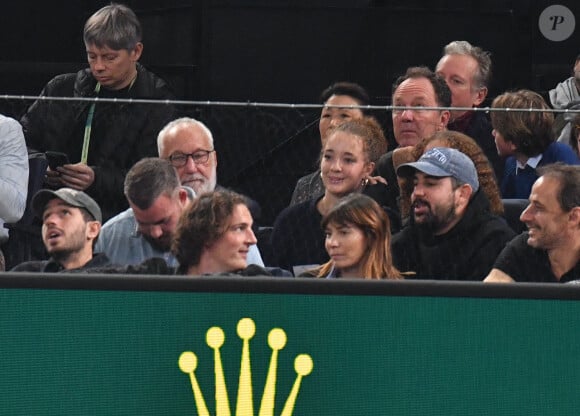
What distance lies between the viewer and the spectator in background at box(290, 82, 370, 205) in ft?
26.1

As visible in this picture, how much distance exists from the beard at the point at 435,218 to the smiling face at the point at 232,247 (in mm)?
898

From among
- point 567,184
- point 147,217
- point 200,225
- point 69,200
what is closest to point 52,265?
point 69,200

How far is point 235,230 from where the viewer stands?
6570 mm

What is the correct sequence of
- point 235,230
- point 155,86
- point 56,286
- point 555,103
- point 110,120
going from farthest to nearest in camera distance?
1. point 555,103
2. point 155,86
3. point 110,120
4. point 235,230
5. point 56,286

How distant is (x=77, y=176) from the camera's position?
7.91 meters

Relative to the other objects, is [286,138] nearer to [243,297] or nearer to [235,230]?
[235,230]

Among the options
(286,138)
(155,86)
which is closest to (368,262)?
(286,138)

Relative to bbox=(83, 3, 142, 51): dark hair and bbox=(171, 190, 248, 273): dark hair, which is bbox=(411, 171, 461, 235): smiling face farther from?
bbox=(83, 3, 142, 51): dark hair

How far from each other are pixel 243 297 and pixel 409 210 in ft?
7.58

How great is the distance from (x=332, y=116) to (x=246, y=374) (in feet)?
10.2

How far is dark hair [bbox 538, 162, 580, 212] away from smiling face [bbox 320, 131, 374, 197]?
1032 millimetres

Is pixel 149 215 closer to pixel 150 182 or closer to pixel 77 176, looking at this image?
pixel 150 182

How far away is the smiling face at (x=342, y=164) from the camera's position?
300 inches

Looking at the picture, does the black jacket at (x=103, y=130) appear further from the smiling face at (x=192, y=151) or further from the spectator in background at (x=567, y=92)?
the spectator in background at (x=567, y=92)
